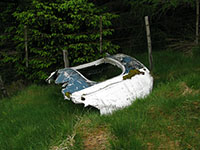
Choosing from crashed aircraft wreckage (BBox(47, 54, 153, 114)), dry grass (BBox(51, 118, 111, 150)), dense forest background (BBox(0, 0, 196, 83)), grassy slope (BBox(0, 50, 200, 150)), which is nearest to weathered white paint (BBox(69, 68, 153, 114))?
crashed aircraft wreckage (BBox(47, 54, 153, 114))

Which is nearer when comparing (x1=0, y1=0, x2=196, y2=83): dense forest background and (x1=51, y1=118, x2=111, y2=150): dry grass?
(x1=51, y1=118, x2=111, y2=150): dry grass

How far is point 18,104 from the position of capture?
5727 millimetres

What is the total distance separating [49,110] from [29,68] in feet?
10.8

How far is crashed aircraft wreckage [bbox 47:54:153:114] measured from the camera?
4347 millimetres

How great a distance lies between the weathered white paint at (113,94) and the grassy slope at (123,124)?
0.31m

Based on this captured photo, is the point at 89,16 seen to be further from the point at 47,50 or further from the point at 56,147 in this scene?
the point at 56,147

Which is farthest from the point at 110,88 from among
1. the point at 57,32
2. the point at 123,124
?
the point at 57,32

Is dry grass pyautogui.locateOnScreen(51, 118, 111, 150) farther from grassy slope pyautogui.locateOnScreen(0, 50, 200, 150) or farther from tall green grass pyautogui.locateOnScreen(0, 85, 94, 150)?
tall green grass pyautogui.locateOnScreen(0, 85, 94, 150)

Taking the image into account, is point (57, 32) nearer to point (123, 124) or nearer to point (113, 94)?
point (113, 94)

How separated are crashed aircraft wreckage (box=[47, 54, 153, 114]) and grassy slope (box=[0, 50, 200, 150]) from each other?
35 centimetres

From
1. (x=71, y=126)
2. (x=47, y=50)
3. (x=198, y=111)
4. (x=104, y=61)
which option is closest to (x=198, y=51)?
(x=104, y=61)

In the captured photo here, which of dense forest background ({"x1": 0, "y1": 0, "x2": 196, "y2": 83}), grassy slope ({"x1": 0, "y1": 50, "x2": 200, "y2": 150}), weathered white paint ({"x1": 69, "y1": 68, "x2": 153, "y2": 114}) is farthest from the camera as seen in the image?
dense forest background ({"x1": 0, "y1": 0, "x2": 196, "y2": 83})

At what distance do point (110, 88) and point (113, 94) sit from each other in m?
0.18

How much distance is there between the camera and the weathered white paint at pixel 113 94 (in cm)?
428
